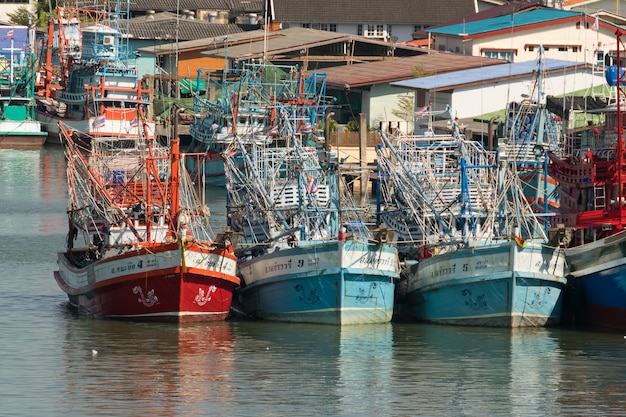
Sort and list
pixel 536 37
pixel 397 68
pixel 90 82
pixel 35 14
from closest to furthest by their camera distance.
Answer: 1. pixel 397 68
2. pixel 536 37
3. pixel 90 82
4. pixel 35 14

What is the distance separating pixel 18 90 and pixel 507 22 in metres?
33.3

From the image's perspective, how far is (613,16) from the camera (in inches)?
3671

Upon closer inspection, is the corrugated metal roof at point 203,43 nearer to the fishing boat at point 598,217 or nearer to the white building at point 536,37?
the white building at point 536,37

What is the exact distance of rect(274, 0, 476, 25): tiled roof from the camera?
116m

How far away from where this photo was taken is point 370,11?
116 m

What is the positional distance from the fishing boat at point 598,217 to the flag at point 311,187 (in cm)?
670

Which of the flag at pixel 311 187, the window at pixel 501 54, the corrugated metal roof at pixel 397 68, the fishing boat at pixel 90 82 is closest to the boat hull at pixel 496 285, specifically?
the flag at pixel 311 187

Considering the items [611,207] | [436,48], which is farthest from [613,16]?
[611,207]

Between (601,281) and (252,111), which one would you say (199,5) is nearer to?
(252,111)

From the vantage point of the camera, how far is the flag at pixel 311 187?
1745 inches

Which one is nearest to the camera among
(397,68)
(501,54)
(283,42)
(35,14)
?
(397,68)

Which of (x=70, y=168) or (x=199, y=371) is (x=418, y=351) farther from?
(x=70, y=168)

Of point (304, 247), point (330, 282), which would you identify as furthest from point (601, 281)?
point (304, 247)

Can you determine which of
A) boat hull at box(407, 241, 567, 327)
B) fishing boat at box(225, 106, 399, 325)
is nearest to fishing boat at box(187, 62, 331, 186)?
fishing boat at box(225, 106, 399, 325)
